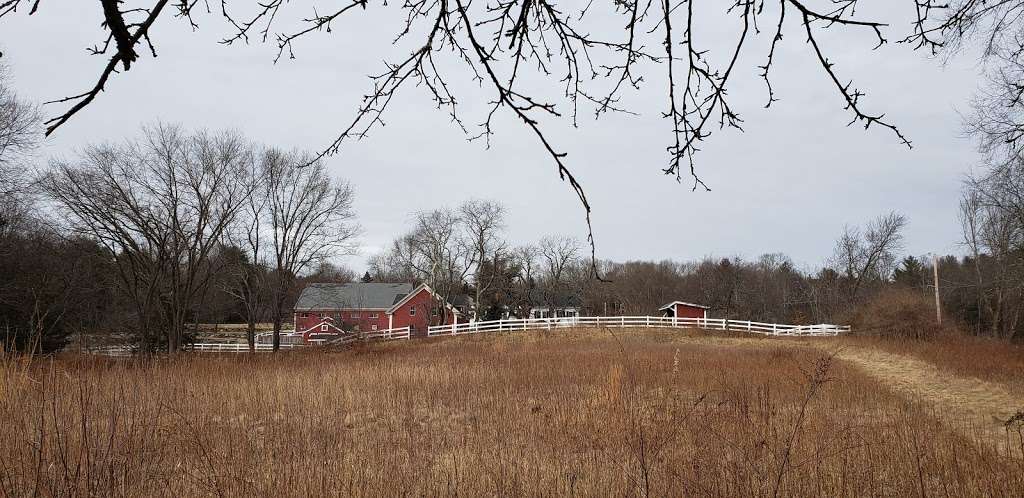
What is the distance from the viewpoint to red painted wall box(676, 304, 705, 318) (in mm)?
42219

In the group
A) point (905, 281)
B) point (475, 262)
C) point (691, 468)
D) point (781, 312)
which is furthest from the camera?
point (781, 312)

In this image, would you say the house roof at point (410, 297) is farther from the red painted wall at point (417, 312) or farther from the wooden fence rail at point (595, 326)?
the wooden fence rail at point (595, 326)

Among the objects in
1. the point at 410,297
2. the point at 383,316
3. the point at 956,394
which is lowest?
the point at 956,394

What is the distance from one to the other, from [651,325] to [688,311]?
37.8 ft

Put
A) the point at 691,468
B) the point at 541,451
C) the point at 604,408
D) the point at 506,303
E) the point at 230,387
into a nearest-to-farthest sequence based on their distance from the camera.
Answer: the point at 691,468 → the point at 541,451 → the point at 604,408 → the point at 230,387 → the point at 506,303

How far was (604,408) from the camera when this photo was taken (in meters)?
7.48

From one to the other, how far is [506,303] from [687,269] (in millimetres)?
37229

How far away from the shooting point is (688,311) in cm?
4266

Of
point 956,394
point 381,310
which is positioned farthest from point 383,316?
point 956,394

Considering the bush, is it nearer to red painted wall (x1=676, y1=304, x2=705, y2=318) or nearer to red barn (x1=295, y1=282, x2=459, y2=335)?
red painted wall (x1=676, y1=304, x2=705, y2=318)

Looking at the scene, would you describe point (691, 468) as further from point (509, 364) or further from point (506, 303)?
point (506, 303)

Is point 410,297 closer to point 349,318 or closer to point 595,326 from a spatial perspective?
point 349,318

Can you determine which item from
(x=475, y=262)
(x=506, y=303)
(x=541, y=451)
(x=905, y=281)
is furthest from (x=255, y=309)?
(x=905, y=281)

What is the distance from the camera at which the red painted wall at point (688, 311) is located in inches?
1662
